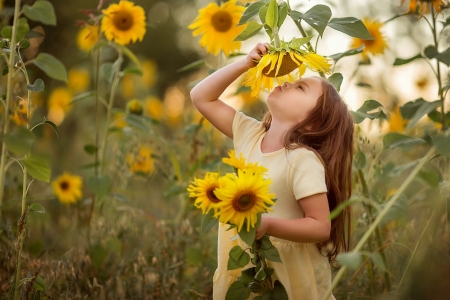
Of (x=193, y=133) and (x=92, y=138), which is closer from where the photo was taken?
(x=193, y=133)

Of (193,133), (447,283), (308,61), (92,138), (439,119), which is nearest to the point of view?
(308,61)

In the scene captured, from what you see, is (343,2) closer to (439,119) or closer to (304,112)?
(439,119)

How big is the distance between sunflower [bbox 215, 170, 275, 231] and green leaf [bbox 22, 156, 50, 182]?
413 mm

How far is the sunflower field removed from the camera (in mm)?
1266

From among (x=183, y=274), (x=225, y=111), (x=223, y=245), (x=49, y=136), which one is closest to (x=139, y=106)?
(x=183, y=274)

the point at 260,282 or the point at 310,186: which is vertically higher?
the point at 310,186

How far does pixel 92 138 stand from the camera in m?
3.75

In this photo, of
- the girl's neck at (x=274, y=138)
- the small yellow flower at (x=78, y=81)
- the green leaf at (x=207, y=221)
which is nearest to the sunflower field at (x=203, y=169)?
the green leaf at (x=207, y=221)

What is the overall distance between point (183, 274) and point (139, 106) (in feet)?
2.31

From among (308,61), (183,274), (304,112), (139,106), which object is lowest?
(183,274)

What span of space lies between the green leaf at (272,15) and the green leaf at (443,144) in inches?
16.3

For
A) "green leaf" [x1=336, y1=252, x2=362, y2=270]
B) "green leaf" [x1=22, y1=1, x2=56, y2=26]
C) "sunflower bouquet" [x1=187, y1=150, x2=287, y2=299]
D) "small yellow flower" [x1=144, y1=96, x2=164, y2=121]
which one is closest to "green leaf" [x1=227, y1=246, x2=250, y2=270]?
"sunflower bouquet" [x1=187, y1=150, x2=287, y2=299]

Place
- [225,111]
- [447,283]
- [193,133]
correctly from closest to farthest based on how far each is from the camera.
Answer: [447,283] < [225,111] < [193,133]

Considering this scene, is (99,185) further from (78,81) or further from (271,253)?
(78,81)
